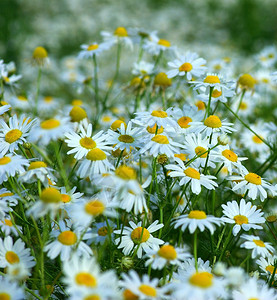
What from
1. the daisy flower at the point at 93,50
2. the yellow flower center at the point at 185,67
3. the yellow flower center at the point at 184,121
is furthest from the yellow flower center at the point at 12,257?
the daisy flower at the point at 93,50

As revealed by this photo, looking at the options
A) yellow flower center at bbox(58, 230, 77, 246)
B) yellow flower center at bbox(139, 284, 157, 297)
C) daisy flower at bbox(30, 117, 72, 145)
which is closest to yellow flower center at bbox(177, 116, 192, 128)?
daisy flower at bbox(30, 117, 72, 145)

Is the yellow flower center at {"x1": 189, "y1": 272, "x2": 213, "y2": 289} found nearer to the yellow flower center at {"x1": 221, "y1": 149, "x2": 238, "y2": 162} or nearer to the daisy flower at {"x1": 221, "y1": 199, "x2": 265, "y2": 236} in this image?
the daisy flower at {"x1": 221, "y1": 199, "x2": 265, "y2": 236}

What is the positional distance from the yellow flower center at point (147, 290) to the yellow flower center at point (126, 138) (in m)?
0.62

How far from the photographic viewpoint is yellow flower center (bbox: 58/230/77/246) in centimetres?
123

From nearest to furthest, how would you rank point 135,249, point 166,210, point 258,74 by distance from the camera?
point 135,249 < point 166,210 < point 258,74

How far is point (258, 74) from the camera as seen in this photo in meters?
3.38

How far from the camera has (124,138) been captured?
1.55 meters

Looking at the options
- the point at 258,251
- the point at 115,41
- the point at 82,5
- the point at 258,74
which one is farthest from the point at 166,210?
the point at 82,5

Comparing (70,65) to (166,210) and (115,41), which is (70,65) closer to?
(115,41)

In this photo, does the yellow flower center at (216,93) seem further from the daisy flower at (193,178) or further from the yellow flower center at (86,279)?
the yellow flower center at (86,279)

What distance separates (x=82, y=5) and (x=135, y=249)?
21.1ft

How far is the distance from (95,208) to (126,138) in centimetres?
45

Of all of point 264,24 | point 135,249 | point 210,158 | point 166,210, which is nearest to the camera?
point 135,249

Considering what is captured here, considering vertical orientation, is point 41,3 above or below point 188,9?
below
